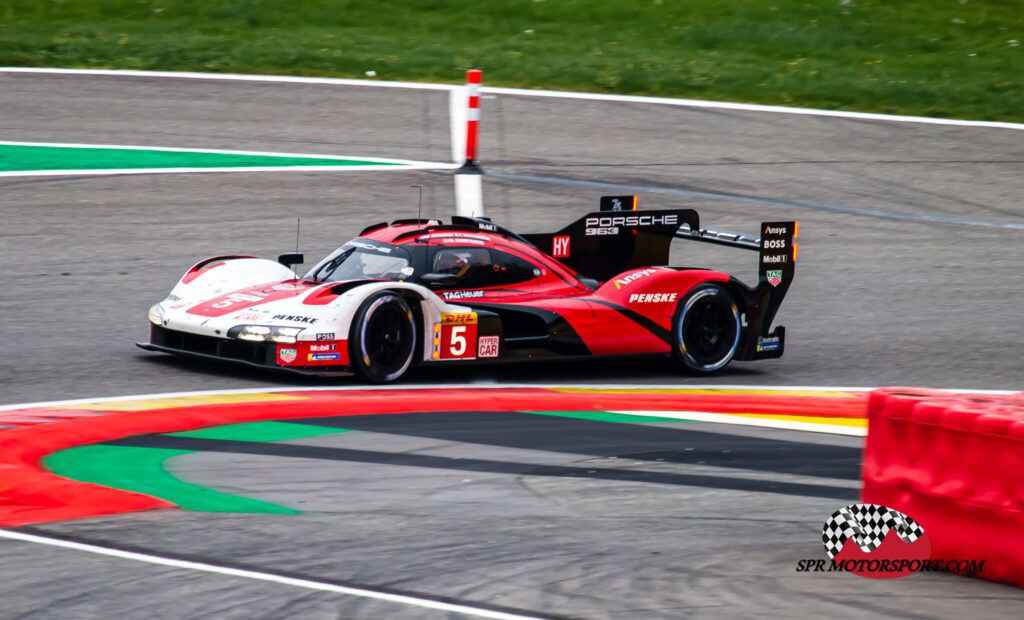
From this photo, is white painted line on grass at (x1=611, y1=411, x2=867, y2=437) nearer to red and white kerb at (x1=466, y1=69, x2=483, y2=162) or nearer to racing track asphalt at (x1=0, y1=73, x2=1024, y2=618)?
racing track asphalt at (x1=0, y1=73, x2=1024, y2=618)

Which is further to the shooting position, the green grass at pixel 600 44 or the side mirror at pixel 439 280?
the green grass at pixel 600 44

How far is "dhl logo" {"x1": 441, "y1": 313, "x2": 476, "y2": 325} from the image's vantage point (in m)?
10.1

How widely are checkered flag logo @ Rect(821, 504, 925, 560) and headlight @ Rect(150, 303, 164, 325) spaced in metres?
5.88

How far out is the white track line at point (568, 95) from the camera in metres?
19.4

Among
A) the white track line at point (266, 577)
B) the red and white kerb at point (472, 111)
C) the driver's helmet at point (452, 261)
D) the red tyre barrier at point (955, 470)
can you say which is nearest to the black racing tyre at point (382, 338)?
the driver's helmet at point (452, 261)

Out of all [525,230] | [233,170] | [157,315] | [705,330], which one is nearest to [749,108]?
[525,230]

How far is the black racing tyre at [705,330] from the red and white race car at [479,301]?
0.01 meters

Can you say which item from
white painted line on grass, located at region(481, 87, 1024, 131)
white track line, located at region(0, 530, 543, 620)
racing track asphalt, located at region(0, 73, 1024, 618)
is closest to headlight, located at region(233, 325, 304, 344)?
racing track asphalt, located at region(0, 73, 1024, 618)

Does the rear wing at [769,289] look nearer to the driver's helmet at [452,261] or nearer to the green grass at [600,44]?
→ the driver's helmet at [452,261]

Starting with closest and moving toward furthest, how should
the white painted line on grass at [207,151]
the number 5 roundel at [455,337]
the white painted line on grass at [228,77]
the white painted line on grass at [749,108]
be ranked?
the number 5 roundel at [455,337] < the white painted line on grass at [207,151] < the white painted line on grass at [749,108] < the white painted line on grass at [228,77]

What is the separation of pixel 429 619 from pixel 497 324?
18.5 feet

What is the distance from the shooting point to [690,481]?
23.5ft
